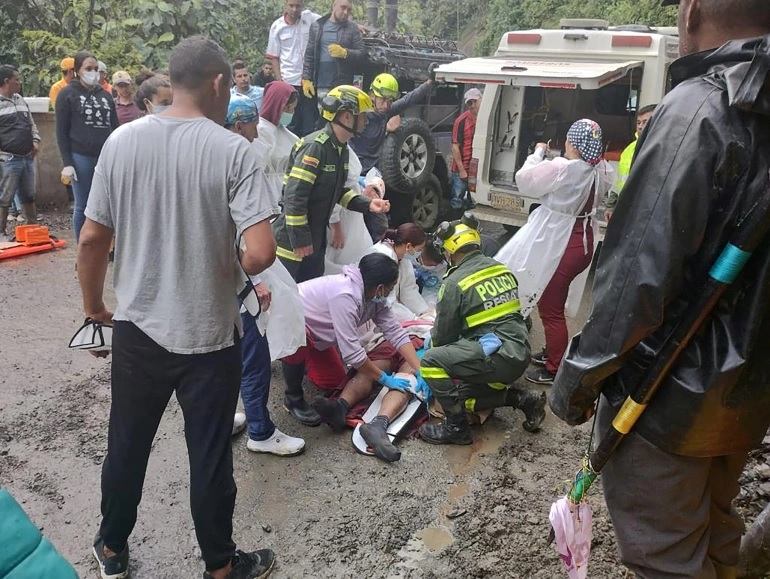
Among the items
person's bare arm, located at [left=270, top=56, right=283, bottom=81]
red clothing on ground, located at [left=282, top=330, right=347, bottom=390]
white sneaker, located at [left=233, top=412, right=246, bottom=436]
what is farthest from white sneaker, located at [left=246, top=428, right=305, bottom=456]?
person's bare arm, located at [left=270, top=56, right=283, bottom=81]

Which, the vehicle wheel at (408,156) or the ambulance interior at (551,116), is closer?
the vehicle wheel at (408,156)

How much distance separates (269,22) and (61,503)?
11.3m

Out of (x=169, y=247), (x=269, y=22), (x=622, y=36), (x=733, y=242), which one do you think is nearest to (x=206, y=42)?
(x=169, y=247)

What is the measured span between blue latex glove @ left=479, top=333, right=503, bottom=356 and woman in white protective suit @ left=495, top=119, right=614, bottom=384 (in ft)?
3.21

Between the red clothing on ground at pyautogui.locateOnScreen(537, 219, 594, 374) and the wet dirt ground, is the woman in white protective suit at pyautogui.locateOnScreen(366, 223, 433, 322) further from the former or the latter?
the wet dirt ground

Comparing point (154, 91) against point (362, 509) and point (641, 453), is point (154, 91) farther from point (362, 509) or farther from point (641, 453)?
point (641, 453)

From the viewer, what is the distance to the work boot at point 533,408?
154 inches

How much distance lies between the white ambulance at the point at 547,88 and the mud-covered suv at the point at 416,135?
0.55 meters

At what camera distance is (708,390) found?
1.60 meters

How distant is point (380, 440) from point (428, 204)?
4246 millimetres

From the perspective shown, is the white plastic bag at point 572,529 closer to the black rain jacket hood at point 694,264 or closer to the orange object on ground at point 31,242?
the black rain jacket hood at point 694,264

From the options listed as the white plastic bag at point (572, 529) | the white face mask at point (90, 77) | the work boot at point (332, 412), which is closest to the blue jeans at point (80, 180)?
the white face mask at point (90, 77)

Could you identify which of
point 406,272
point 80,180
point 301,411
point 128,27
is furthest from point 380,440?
point 128,27

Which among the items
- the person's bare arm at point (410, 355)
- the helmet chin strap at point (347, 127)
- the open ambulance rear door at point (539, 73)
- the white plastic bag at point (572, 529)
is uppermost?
the open ambulance rear door at point (539, 73)
